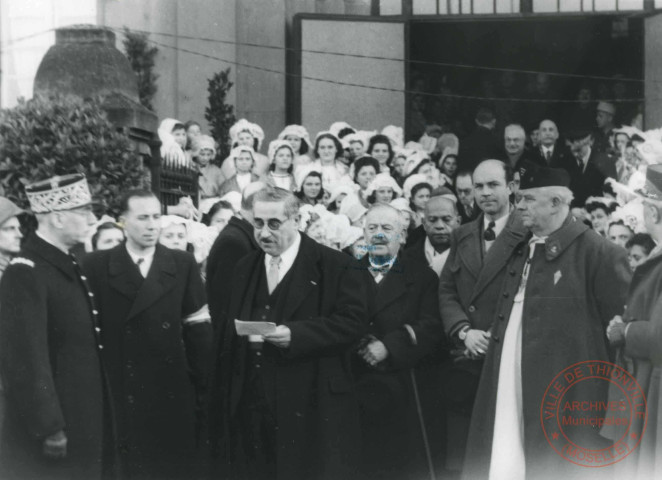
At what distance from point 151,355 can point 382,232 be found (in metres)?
1.61

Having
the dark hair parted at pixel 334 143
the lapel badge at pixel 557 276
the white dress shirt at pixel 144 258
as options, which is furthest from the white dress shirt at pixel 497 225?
the dark hair parted at pixel 334 143

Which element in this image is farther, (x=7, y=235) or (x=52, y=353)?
(x=7, y=235)

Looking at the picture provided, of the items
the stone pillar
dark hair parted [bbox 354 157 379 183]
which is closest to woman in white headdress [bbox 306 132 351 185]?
dark hair parted [bbox 354 157 379 183]

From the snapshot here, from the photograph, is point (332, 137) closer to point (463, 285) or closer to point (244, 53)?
point (244, 53)

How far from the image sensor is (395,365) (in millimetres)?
7066

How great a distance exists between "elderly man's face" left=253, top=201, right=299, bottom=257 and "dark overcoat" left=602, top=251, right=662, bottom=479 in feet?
6.08

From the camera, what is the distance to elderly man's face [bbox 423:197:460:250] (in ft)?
26.7

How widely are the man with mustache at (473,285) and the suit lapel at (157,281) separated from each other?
1.61 metres

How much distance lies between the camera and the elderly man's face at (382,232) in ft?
24.5

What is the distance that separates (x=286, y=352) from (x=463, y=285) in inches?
54.3

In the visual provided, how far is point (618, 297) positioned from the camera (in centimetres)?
649

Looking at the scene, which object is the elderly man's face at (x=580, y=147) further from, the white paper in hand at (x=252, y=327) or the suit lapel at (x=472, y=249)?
the white paper in hand at (x=252, y=327)

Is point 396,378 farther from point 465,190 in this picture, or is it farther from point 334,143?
point 334,143

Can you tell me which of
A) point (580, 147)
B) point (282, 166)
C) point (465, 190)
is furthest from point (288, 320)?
point (580, 147)
